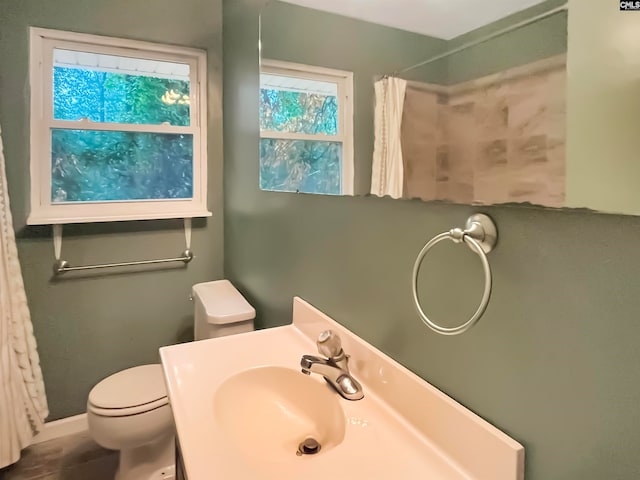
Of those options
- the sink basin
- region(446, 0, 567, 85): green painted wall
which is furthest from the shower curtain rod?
the sink basin

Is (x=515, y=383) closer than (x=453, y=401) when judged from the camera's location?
Yes

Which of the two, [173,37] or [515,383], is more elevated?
[173,37]

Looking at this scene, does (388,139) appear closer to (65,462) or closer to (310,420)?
(310,420)

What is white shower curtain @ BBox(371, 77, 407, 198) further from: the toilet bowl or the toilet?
the toilet bowl

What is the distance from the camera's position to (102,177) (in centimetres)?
229

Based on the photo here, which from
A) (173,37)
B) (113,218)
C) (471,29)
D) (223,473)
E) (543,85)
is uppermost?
(173,37)

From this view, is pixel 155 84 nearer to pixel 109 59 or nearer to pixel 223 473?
pixel 109 59

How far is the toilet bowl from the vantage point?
171 cm

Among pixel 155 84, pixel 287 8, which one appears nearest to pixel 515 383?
pixel 287 8

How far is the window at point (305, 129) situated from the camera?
1.21 meters

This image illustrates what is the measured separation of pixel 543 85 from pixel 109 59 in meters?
2.32

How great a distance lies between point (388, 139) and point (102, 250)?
1.87 m

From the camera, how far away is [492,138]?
28.1 inches

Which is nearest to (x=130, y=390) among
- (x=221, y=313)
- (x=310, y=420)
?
(x=221, y=313)
